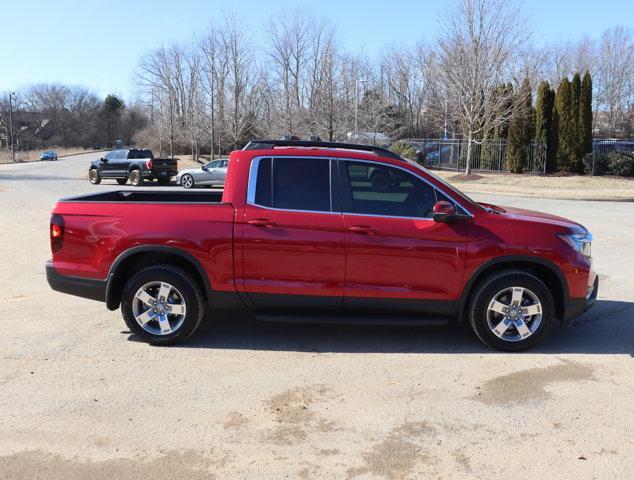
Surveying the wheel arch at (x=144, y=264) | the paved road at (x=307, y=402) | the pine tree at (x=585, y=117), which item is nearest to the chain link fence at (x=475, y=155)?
the pine tree at (x=585, y=117)

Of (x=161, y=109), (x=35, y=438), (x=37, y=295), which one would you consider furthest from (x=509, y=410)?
(x=161, y=109)

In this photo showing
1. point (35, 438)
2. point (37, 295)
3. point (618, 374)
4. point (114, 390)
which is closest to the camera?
point (35, 438)

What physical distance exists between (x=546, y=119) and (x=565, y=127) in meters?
1.12

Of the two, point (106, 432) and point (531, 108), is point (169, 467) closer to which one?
point (106, 432)

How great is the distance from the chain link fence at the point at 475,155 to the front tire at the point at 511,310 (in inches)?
1119

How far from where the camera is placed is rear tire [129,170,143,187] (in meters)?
26.1

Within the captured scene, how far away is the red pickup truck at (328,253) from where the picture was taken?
16.0 ft

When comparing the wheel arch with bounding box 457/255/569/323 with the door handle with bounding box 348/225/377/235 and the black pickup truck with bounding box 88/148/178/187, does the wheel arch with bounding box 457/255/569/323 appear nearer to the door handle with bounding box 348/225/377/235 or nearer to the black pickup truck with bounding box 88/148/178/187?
the door handle with bounding box 348/225/377/235

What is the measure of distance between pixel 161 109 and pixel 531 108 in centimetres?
3330

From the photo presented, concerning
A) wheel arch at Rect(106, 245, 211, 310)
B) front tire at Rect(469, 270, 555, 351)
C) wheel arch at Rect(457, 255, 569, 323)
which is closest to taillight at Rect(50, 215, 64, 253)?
wheel arch at Rect(106, 245, 211, 310)

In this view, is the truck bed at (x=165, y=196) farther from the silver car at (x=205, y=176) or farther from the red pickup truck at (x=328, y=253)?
the silver car at (x=205, y=176)

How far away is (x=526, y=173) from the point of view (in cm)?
3231

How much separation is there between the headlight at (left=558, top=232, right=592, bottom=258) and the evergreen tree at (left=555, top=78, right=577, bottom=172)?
28.2m

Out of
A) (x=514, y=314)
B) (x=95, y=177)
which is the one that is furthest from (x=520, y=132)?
(x=514, y=314)
